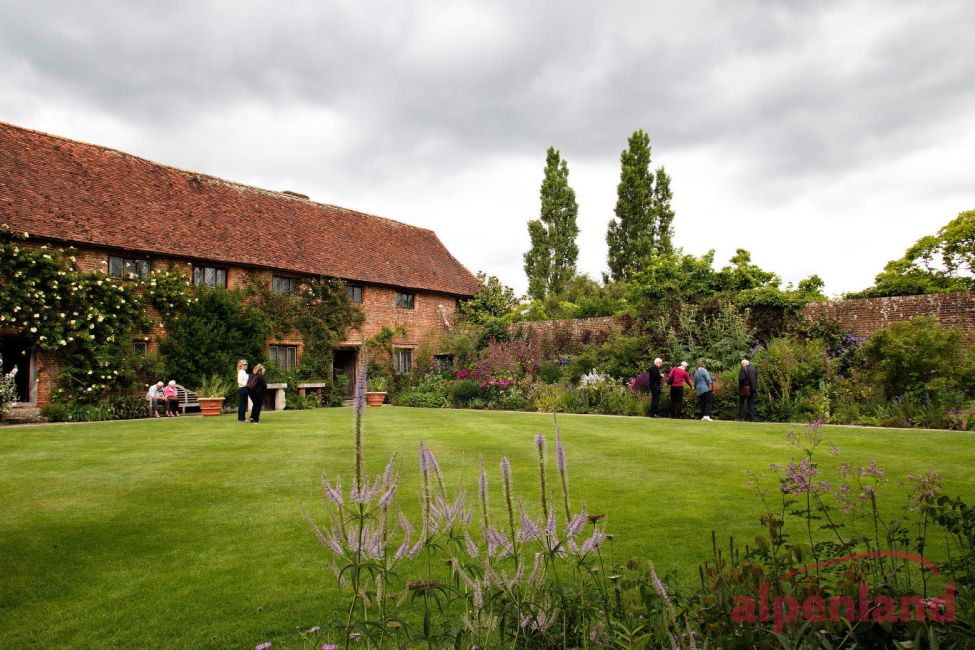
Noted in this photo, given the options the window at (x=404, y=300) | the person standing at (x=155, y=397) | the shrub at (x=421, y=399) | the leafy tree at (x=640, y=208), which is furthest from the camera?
the leafy tree at (x=640, y=208)

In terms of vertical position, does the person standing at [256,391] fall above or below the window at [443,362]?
below

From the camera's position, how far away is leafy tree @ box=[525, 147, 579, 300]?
127ft

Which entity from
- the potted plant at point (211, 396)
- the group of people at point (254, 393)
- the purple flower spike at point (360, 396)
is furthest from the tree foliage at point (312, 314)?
the purple flower spike at point (360, 396)

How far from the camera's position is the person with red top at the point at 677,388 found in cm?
1476

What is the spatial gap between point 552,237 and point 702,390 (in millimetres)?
25186

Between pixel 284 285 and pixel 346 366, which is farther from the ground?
pixel 284 285

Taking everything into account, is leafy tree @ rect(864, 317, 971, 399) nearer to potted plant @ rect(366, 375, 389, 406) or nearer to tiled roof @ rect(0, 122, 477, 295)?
potted plant @ rect(366, 375, 389, 406)

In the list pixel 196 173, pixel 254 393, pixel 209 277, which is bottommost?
pixel 254 393

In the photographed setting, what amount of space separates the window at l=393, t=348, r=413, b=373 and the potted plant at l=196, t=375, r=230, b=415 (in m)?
8.26

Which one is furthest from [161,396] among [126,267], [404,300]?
[404,300]

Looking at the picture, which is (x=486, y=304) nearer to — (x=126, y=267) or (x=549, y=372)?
(x=549, y=372)

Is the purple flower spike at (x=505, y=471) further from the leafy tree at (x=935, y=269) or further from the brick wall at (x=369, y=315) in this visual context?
the leafy tree at (x=935, y=269)

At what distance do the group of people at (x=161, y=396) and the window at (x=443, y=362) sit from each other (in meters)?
10.7

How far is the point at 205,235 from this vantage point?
67.3ft
